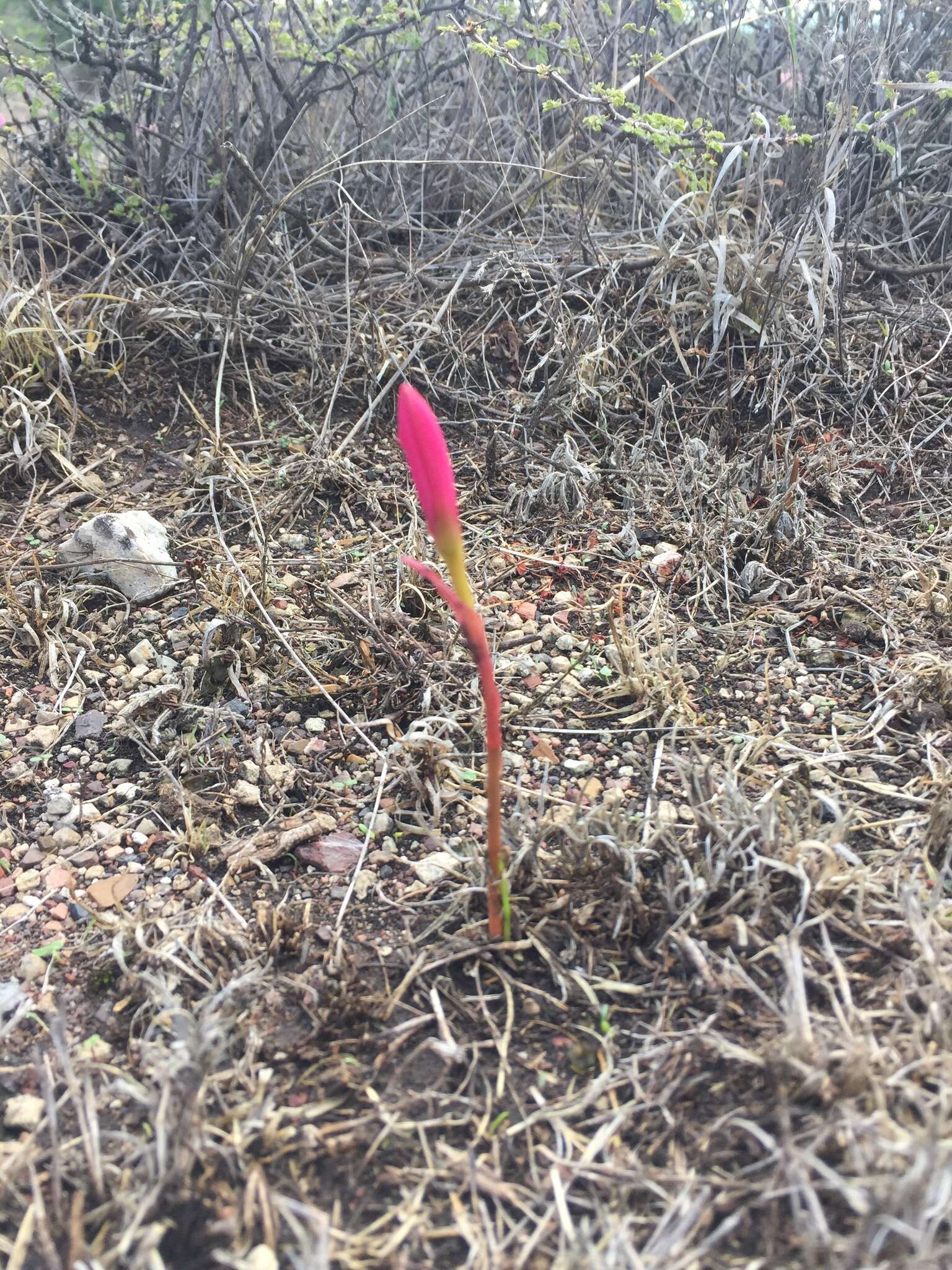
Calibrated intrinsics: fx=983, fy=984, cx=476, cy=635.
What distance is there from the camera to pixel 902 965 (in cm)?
126

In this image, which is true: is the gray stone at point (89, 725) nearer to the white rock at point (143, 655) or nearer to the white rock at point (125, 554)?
the white rock at point (143, 655)

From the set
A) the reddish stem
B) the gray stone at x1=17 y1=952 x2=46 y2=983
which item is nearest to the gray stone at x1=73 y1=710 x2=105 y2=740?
the gray stone at x1=17 y1=952 x2=46 y2=983

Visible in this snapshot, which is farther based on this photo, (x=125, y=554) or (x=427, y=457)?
(x=125, y=554)

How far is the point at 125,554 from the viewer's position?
2.10 meters

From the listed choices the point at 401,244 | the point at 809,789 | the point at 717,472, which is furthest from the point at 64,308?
the point at 809,789

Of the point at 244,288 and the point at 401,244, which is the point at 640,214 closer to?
the point at 401,244

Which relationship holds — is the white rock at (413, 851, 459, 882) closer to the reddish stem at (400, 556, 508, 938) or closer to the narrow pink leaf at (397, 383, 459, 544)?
the reddish stem at (400, 556, 508, 938)

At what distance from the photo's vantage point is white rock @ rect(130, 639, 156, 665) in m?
1.94

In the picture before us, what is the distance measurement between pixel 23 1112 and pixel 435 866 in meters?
0.62

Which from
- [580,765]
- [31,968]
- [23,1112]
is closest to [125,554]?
[31,968]

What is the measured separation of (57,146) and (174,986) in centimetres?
279

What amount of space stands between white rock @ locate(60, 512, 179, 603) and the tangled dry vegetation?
53 mm

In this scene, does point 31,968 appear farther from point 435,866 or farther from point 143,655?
point 143,655

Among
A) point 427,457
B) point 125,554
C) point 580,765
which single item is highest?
point 427,457
